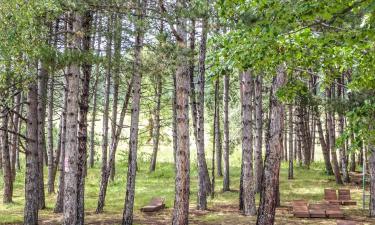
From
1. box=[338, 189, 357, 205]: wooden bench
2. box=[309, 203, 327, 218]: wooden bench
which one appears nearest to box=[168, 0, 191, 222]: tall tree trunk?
box=[309, 203, 327, 218]: wooden bench

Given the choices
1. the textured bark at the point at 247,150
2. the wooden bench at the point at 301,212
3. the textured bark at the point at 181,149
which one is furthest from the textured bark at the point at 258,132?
the textured bark at the point at 181,149

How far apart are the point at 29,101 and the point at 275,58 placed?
841cm

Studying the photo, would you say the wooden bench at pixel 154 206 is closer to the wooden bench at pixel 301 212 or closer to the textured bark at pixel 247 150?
the textured bark at pixel 247 150

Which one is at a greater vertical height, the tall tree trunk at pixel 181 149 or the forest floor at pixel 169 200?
the tall tree trunk at pixel 181 149

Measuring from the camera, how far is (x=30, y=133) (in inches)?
460

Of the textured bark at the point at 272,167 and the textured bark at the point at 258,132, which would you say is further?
the textured bark at the point at 258,132

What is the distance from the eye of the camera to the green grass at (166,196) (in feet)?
43.4

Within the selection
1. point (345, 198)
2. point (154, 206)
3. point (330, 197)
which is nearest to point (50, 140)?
point (154, 206)

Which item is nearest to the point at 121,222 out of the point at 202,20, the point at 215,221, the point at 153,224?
the point at 153,224

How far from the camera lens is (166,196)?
1903 cm

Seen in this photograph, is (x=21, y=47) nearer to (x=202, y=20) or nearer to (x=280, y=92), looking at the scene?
(x=202, y=20)

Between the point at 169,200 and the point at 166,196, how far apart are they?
1.17 meters

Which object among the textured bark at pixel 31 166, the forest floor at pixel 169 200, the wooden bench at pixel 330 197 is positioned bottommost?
the forest floor at pixel 169 200

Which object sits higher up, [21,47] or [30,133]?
[21,47]
